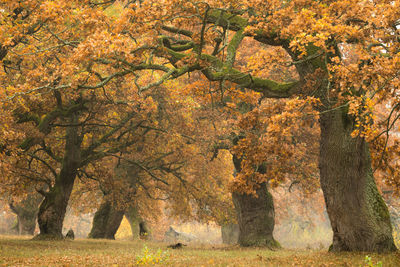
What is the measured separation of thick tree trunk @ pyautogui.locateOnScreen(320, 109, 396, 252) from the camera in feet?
40.4

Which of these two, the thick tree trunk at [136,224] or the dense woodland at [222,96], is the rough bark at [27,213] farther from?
the dense woodland at [222,96]

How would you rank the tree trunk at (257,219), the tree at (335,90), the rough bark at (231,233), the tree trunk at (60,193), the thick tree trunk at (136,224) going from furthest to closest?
1. the rough bark at (231,233)
2. the thick tree trunk at (136,224)
3. the tree trunk at (257,219)
4. the tree trunk at (60,193)
5. the tree at (335,90)

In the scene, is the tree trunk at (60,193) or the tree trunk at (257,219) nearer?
the tree trunk at (60,193)

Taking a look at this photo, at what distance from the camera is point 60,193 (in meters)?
21.3

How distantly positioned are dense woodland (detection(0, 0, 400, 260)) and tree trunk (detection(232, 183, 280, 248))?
72mm

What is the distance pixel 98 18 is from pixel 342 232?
11.0 m

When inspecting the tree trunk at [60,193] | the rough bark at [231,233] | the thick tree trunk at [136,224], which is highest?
the tree trunk at [60,193]

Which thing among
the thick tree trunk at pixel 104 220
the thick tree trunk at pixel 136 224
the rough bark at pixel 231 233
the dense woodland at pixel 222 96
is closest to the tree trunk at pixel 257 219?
the dense woodland at pixel 222 96

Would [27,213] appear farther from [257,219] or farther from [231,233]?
[257,219]

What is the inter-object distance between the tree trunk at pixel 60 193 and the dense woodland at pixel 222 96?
0.24ft

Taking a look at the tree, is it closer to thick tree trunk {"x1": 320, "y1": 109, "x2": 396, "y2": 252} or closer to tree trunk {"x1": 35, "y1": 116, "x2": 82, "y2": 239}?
thick tree trunk {"x1": 320, "y1": 109, "x2": 396, "y2": 252}

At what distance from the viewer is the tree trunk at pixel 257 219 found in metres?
21.0

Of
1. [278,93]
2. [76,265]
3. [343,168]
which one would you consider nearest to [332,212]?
[343,168]

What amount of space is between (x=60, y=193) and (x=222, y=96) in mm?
11665
